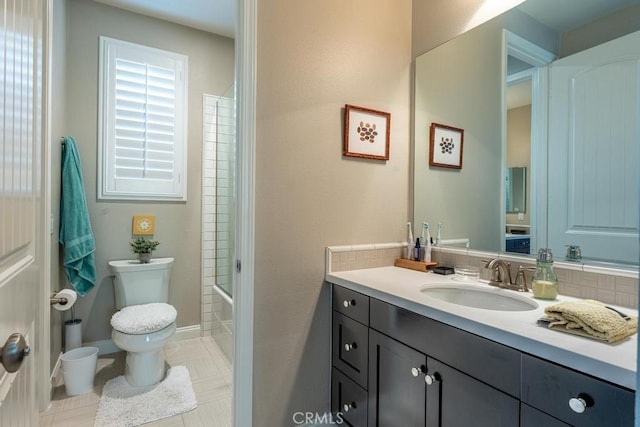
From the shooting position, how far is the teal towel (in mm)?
2154

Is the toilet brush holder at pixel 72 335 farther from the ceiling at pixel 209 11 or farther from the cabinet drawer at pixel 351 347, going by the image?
the ceiling at pixel 209 11

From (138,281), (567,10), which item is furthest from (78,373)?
Result: (567,10)

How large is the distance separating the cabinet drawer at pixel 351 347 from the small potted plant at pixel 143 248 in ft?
5.52

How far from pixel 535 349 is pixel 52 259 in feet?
8.28

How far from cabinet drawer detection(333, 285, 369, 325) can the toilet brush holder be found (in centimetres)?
189

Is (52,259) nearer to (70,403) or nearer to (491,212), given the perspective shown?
(70,403)

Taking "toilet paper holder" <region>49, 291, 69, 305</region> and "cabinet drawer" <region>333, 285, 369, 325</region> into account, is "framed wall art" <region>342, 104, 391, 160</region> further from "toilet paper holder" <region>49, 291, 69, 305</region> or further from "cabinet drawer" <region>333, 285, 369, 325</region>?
"toilet paper holder" <region>49, 291, 69, 305</region>

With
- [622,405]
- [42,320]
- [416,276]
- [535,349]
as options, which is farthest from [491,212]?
[42,320]

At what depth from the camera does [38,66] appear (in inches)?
31.7

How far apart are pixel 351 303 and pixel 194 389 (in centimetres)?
130

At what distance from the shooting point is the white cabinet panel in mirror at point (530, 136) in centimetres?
114

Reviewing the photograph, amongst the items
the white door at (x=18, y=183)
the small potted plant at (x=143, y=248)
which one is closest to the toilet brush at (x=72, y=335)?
the small potted plant at (x=143, y=248)

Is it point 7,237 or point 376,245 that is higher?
point 7,237

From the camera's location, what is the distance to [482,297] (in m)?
1.39
